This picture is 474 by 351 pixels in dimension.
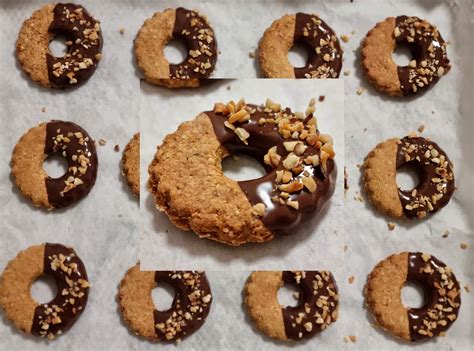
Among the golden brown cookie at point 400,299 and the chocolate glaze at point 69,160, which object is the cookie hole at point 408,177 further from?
the chocolate glaze at point 69,160

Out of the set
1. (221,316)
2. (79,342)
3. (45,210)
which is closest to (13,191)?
(45,210)

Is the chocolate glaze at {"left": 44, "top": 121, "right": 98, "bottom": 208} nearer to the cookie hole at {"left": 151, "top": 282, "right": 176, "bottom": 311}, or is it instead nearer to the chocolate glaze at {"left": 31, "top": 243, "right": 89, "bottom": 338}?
the chocolate glaze at {"left": 31, "top": 243, "right": 89, "bottom": 338}

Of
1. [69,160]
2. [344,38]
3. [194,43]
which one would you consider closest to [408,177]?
[344,38]

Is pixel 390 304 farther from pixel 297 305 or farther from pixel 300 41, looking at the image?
pixel 300 41

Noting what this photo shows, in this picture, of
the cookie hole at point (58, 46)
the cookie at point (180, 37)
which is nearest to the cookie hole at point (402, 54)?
the cookie at point (180, 37)

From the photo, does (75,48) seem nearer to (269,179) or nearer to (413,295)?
(269,179)

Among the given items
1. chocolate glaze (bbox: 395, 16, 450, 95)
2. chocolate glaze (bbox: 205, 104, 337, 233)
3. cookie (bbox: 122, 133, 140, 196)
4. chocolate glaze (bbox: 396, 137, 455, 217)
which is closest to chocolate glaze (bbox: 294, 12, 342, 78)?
chocolate glaze (bbox: 395, 16, 450, 95)

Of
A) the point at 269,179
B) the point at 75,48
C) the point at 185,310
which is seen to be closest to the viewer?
the point at 269,179
